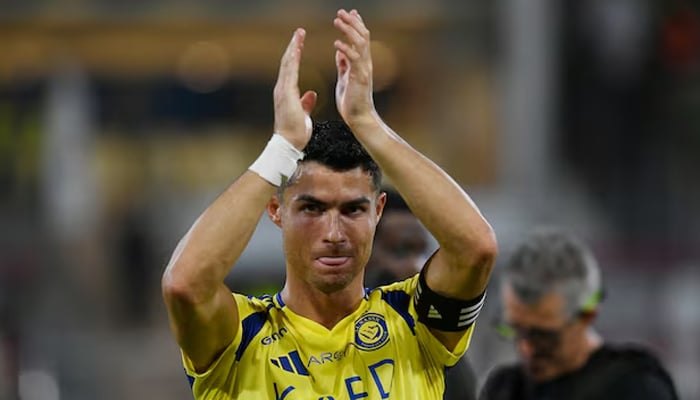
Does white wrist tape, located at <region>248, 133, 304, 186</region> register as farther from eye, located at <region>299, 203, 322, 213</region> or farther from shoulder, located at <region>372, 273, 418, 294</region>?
shoulder, located at <region>372, 273, 418, 294</region>

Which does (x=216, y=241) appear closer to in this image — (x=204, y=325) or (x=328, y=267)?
(x=204, y=325)

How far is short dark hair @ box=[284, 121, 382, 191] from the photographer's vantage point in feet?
14.2

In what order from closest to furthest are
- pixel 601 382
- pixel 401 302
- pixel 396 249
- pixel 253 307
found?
pixel 253 307, pixel 401 302, pixel 601 382, pixel 396 249

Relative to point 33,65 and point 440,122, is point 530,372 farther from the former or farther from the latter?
point 33,65

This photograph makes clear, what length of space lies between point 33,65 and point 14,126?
57.3 inches

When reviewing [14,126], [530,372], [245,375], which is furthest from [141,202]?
[245,375]

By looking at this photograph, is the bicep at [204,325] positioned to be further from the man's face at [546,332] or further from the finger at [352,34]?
the man's face at [546,332]

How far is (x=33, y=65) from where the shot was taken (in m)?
23.5

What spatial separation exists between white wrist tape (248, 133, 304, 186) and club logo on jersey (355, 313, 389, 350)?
1.80 ft

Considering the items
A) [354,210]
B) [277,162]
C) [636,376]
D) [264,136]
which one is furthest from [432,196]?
[264,136]

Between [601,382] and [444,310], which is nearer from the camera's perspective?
[444,310]

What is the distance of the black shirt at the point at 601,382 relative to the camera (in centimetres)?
538

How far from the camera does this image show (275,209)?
14.7ft

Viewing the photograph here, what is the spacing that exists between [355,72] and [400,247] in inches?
76.7
